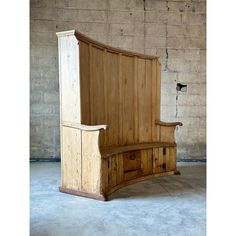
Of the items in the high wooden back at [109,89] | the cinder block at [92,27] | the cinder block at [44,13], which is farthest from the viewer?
the cinder block at [92,27]

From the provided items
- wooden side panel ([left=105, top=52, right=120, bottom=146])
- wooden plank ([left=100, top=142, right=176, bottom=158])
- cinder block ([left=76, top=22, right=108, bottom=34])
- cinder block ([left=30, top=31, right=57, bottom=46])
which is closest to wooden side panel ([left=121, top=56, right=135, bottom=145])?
wooden side panel ([left=105, top=52, right=120, bottom=146])

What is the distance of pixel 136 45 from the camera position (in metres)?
5.91

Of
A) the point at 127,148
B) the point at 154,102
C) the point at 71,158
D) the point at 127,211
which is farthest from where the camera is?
the point at 154,102

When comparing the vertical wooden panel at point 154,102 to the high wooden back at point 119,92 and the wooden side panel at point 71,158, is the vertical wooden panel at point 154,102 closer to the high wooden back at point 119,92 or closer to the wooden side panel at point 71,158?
the high wooden back at point 119,92

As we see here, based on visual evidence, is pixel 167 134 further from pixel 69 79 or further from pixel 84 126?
pixel 69 79

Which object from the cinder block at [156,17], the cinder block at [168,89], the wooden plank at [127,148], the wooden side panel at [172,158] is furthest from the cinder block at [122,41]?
the wooden side panel at [172,158]

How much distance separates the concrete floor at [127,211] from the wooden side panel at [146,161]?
19 cm

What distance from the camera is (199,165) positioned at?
18.3 ft

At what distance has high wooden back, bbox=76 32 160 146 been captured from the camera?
391 centimetres

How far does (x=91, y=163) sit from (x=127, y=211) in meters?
0.73

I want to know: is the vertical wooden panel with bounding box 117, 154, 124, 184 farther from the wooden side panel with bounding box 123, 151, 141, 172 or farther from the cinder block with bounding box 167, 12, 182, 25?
the cinder block with bounding box 167, 12, 182, 25

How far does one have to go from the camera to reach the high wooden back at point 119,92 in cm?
391

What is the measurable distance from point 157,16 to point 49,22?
2.11 meters

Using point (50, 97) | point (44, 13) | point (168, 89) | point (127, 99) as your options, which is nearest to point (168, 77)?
point (168, 89)
